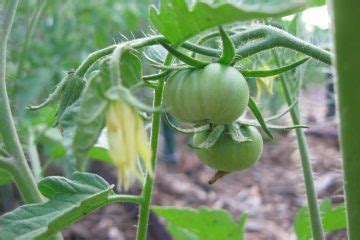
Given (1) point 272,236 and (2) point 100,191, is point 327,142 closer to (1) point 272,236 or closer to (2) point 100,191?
(1) point 272,236

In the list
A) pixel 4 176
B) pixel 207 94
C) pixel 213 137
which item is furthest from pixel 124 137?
pixel 4 176

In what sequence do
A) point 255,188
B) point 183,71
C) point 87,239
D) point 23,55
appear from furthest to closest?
point 255,188 → point 87,239 → point 23,55 → point 183,71

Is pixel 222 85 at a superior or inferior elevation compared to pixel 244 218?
superior

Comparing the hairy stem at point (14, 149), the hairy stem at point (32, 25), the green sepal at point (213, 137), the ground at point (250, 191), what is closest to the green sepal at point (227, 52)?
the green sepal at point (213, 137)

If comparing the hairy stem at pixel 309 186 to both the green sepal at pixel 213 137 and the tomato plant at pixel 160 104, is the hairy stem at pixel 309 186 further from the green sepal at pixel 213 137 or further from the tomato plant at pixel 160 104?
the green sepal at pixel 213 137

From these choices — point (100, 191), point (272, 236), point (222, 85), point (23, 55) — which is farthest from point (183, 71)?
point (272, 236)

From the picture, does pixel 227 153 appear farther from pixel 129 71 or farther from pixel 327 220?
pixel 327 220

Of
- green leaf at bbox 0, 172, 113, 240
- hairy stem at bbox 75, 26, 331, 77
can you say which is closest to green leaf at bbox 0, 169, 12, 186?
green leaf at bbox 0, 172, 113, 240
